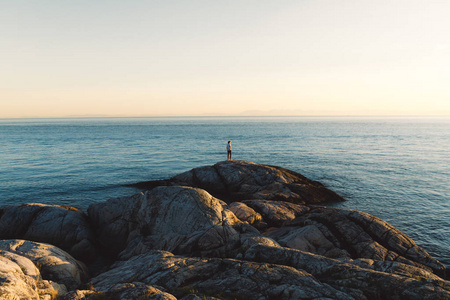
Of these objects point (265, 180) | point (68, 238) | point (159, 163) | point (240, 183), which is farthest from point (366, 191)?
point (159, 163)

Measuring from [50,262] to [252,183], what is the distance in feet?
65.3

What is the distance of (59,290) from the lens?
9250 millimetres

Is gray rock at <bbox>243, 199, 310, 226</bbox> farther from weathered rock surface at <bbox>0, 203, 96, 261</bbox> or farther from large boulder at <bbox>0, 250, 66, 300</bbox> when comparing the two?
large boulder at <bbox>0, 250, 66, 300</bbox>

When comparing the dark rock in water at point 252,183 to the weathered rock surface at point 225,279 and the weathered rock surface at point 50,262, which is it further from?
the weathered rock surface at point 50,262

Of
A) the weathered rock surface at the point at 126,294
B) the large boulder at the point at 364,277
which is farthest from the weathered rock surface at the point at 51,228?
the large boulder at the point at 364,277

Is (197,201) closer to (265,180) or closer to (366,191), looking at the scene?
(265,180)

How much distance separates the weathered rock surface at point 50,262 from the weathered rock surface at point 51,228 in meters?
4.00

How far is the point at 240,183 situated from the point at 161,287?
785 inches

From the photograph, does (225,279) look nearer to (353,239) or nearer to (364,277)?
(364,277)

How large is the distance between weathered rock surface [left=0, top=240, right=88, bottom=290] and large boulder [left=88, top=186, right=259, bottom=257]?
349cm

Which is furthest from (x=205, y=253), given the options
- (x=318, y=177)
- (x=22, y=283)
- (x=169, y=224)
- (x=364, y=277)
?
(x=318, y=177)

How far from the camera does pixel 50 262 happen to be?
11.4 m

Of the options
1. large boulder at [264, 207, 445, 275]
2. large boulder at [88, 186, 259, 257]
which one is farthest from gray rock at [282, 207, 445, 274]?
large boulder at [88, 186, 259, 257]

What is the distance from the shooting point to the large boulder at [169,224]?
45.2ft
